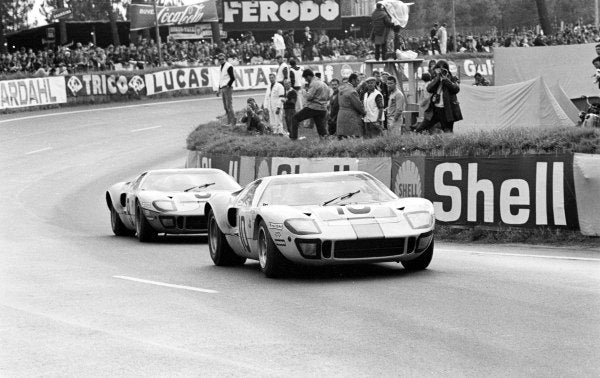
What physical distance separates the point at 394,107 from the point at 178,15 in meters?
39.5

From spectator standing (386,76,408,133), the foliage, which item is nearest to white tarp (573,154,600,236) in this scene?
the foliage

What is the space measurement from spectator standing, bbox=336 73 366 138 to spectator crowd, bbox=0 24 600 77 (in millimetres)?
25109

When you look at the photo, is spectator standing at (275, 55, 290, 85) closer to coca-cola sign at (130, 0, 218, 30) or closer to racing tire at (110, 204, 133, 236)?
racing tire at (110, 204, 133, 236)

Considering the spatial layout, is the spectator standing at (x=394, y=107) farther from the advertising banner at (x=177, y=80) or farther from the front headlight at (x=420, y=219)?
the advertising banner at (x=177, y=80)

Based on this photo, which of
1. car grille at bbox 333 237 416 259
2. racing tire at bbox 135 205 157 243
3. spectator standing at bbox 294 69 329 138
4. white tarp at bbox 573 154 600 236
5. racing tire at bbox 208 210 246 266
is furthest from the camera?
spectator standing at bbox 294 69 329 138

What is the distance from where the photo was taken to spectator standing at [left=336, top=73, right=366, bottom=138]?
2047cm

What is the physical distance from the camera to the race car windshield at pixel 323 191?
469 inches

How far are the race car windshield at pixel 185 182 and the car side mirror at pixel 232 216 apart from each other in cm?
491

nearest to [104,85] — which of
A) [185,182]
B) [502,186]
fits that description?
[185,182]

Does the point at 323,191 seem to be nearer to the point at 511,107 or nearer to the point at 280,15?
the point at 511,107

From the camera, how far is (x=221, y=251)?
43.6 ft

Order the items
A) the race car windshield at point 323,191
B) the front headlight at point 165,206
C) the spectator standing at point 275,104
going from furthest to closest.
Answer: the spectator standing at point 275,104
the front headlight at point 165,206
the race car windshield at point 323,191

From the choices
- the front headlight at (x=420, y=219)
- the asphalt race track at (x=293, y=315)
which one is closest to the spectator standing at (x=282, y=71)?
the asphalt race track at (x=293, y=315)

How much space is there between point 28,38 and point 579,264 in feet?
186
